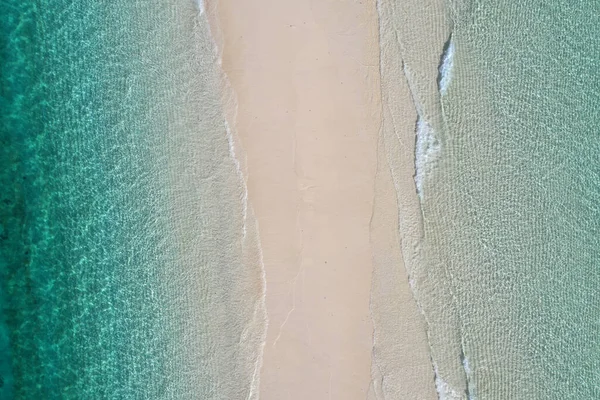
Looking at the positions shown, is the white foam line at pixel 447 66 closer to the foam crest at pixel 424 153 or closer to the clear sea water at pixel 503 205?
the clear sea water at pixel 503 205

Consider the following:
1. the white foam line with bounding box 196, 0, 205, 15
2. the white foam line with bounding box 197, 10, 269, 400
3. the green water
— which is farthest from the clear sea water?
the white foam line with bounding box 196, 0, 205, 15

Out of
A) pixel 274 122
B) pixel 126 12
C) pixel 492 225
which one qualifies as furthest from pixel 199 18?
pixel 492 225

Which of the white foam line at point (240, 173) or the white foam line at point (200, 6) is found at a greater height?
the white foam line at point (200, 6)

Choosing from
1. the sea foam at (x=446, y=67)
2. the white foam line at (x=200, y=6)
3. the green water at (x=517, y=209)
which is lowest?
the green water at (x=517, y=209)

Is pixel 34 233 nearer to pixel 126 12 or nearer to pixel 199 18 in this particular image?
pixel 126 12

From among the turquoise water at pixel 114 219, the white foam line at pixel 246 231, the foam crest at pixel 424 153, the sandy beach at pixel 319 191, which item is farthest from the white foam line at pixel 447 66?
the turquoise water at pixel 114 219

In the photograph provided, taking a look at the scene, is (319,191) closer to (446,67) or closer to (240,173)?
(240,173)
